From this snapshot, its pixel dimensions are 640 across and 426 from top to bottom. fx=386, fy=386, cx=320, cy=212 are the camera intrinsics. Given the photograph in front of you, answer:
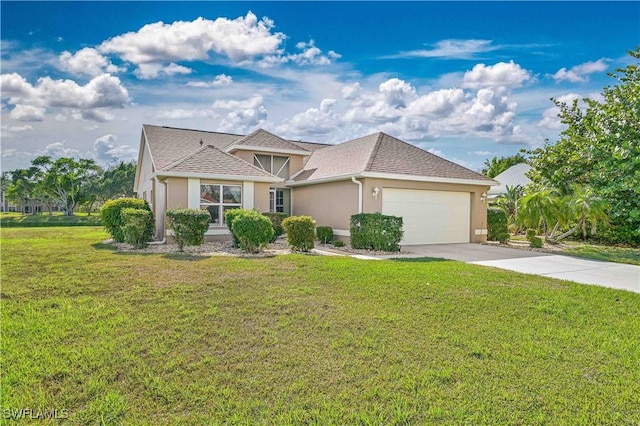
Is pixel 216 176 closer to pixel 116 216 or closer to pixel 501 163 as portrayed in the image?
pixel 116 216

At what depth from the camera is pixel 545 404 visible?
341 cm

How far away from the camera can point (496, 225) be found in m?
17.3

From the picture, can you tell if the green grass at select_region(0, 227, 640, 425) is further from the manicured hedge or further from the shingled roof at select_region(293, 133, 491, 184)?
the shingled roof at select_region(293, 133, 491, 184)

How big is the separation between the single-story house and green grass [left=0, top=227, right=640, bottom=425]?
7.00 metres

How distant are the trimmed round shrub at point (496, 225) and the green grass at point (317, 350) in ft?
31.8

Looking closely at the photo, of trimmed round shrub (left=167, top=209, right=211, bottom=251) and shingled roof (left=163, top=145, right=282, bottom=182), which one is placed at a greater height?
shingled roof (left=163, top=145, right=282, bottom=182)

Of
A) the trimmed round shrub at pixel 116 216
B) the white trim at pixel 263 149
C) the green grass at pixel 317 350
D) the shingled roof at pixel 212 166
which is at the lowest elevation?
the green grass at pixel 317 350

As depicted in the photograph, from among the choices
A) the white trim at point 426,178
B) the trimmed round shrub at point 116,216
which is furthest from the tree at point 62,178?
the white trim at point 426,178

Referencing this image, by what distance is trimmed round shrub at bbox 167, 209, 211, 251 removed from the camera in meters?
12.0

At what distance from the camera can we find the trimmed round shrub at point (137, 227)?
1281 centimetres

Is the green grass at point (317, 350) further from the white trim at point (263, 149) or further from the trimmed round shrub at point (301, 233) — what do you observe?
the white trim at point (263, 149)

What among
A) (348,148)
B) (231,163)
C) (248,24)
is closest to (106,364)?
(248,24)

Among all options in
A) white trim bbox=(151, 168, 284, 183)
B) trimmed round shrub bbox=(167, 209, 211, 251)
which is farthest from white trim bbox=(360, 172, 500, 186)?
trimmed round shrub bbox=(167, 209, 211, 251)

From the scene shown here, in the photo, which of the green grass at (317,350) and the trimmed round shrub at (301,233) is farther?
the trimmed round shrub at (301,233)
